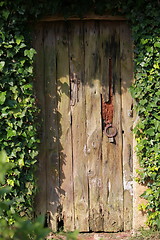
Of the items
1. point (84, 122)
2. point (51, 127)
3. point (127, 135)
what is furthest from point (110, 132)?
point (51, 127)

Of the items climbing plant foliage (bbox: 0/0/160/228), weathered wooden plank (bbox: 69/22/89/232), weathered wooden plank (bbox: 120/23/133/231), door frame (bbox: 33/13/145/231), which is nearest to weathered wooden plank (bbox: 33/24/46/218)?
door frame (bbox: 33/13/145/231)

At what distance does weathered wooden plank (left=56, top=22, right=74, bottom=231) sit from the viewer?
393cm

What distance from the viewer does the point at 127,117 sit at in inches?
159

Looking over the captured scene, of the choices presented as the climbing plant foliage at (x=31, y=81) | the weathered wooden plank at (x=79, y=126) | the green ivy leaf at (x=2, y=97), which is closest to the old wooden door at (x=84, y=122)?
the weathered wooden plank at (x=79, y=126)

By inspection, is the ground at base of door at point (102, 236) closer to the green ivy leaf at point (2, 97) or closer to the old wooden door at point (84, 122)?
the old wooden door at point (84, 122)

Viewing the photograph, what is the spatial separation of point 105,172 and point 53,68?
1.24 metres

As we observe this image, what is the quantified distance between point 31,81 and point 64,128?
60 centimetres

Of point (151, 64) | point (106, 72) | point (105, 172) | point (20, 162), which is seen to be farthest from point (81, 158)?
point (151, 64)

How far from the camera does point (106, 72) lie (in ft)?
13.0

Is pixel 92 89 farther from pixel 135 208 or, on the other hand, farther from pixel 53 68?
pixel 135 208

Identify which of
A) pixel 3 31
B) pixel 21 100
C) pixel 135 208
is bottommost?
pixel 135 208

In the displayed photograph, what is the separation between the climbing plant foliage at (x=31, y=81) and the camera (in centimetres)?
367

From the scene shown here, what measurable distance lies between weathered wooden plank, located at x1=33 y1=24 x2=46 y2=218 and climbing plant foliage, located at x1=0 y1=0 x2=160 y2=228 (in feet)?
0.41

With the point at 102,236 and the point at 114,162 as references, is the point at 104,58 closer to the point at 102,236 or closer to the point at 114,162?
the point at 114,162
